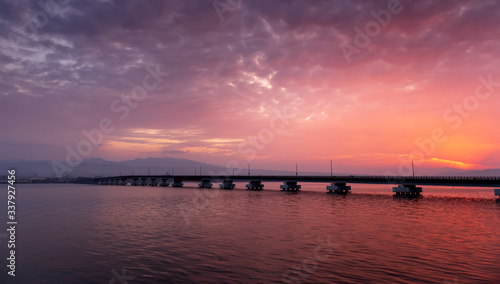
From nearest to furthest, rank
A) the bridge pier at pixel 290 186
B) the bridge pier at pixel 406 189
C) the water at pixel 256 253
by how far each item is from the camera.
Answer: the water at pixel 256 253, the bridge pier at pixel 406 189, the bridge pier at pixel 290 186

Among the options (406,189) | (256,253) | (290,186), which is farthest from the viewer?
(290,186)

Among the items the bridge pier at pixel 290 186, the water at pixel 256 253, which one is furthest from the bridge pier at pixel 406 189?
the water at pixel 256 253

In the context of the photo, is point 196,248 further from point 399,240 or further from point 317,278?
point 399,240

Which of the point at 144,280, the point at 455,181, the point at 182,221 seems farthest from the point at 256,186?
the point at 144,280

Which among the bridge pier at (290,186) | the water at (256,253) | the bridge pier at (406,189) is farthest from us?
the bridge pier at (290,186)

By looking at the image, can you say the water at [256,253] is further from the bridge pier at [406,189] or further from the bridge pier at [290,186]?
the bridge pier at [290,186]

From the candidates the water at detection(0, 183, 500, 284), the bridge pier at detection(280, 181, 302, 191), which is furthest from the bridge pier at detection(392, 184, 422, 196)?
the water at detection(0, 183, 500, 284)

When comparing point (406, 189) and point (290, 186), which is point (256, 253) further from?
point (290, 186)

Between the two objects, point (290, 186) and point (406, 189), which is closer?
point (406, 189)

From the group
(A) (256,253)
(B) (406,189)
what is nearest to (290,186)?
(B) (406,189)

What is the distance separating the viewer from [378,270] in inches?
805

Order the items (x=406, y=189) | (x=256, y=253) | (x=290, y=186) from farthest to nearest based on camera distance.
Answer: (x=290, y=186) → (x=406, y=189) → (x=256, y=253)

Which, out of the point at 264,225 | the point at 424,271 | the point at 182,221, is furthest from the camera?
the point at 182,221

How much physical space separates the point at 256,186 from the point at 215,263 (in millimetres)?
175007
